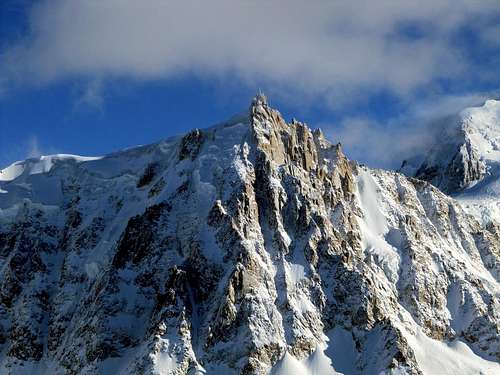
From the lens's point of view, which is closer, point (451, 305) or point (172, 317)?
point (172, 317)

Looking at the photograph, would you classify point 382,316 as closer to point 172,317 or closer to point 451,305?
point 451,305

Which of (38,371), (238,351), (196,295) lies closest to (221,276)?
(196,295)

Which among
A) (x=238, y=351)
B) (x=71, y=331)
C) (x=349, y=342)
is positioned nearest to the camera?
(x=238, y=351)

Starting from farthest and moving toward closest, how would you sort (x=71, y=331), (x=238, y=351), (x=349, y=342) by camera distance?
(x=71, y=331), (x=349, y=342), (x=238, y=351)

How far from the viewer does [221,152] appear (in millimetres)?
196000

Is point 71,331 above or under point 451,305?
under

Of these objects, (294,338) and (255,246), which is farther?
(255,246)

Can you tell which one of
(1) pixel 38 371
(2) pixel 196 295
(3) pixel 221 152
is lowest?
(1) pixel 38 371

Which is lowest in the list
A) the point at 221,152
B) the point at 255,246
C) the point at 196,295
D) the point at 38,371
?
the point at 38,371

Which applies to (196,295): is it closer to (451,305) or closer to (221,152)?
(221,152)

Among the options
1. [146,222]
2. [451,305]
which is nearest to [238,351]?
[146,222]

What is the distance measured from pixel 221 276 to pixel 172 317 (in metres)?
14.0

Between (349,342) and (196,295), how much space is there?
3372 cm

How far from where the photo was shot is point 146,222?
190 m
